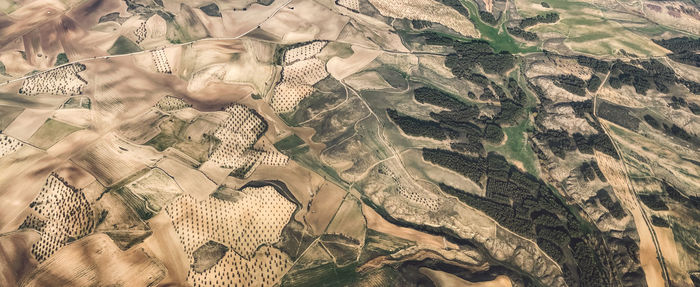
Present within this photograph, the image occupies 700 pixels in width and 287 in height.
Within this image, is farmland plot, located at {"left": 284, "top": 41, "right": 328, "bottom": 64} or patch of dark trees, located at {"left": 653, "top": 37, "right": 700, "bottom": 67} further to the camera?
patch of dark trees, located at {"left": 653, "top": 37, "right": 700, "bottom": 67}

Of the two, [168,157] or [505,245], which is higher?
[168,157]

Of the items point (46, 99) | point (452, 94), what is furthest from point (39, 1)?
point (452, 94)

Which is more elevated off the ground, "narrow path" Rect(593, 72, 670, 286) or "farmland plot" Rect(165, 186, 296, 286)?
"narrow path" Rect(593, 72, 670, 286)

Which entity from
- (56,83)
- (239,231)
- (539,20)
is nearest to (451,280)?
(239,231)

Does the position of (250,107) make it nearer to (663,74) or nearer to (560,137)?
(560,137)

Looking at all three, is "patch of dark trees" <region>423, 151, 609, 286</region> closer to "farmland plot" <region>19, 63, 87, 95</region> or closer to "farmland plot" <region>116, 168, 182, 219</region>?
"farmland plot" <region>116, 168, 182, 219</region>

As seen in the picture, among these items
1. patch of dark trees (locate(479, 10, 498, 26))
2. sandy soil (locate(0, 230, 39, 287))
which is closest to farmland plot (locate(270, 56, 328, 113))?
sandy soil (locate(0, 230, 39, 287))
